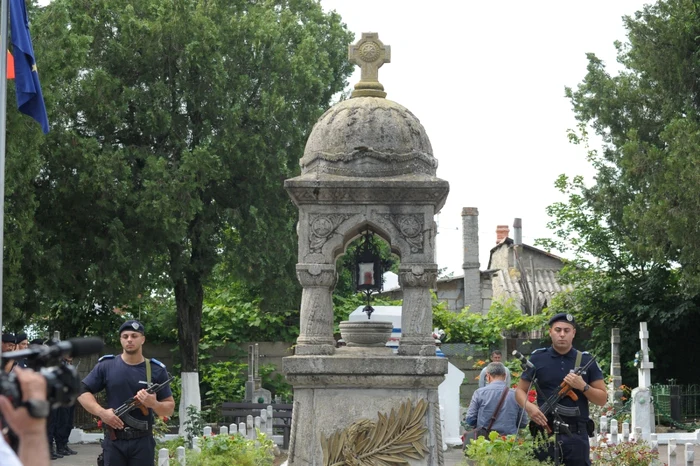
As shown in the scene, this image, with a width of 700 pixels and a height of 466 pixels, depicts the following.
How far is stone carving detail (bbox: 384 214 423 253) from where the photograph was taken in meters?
12.1

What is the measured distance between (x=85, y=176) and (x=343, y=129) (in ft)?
46.2

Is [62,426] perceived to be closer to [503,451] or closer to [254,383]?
[254,383]

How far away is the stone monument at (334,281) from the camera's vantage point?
38.5 feet

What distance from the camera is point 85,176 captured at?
2538 centimetres

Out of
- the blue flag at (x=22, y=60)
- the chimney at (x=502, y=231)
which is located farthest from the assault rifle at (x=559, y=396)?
the chimney at (x=502, y=231)

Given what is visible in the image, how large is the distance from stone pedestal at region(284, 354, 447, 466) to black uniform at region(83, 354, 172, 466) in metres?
2.07

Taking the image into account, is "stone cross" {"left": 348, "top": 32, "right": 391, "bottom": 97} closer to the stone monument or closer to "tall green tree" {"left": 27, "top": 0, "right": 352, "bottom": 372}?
the stone monument

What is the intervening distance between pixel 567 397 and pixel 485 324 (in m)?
21.1

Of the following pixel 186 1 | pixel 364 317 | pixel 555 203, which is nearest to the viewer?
pixel 364 317

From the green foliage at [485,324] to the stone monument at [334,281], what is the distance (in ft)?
60.6

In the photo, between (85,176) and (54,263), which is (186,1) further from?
(54,263)

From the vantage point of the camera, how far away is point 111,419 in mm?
9734

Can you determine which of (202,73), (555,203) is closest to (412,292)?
(202,73)

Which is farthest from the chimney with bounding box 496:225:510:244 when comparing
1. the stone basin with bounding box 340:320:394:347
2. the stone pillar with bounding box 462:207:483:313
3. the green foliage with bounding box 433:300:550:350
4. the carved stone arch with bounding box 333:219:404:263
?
the carved stone arch with bounding box 333:219:404:263
